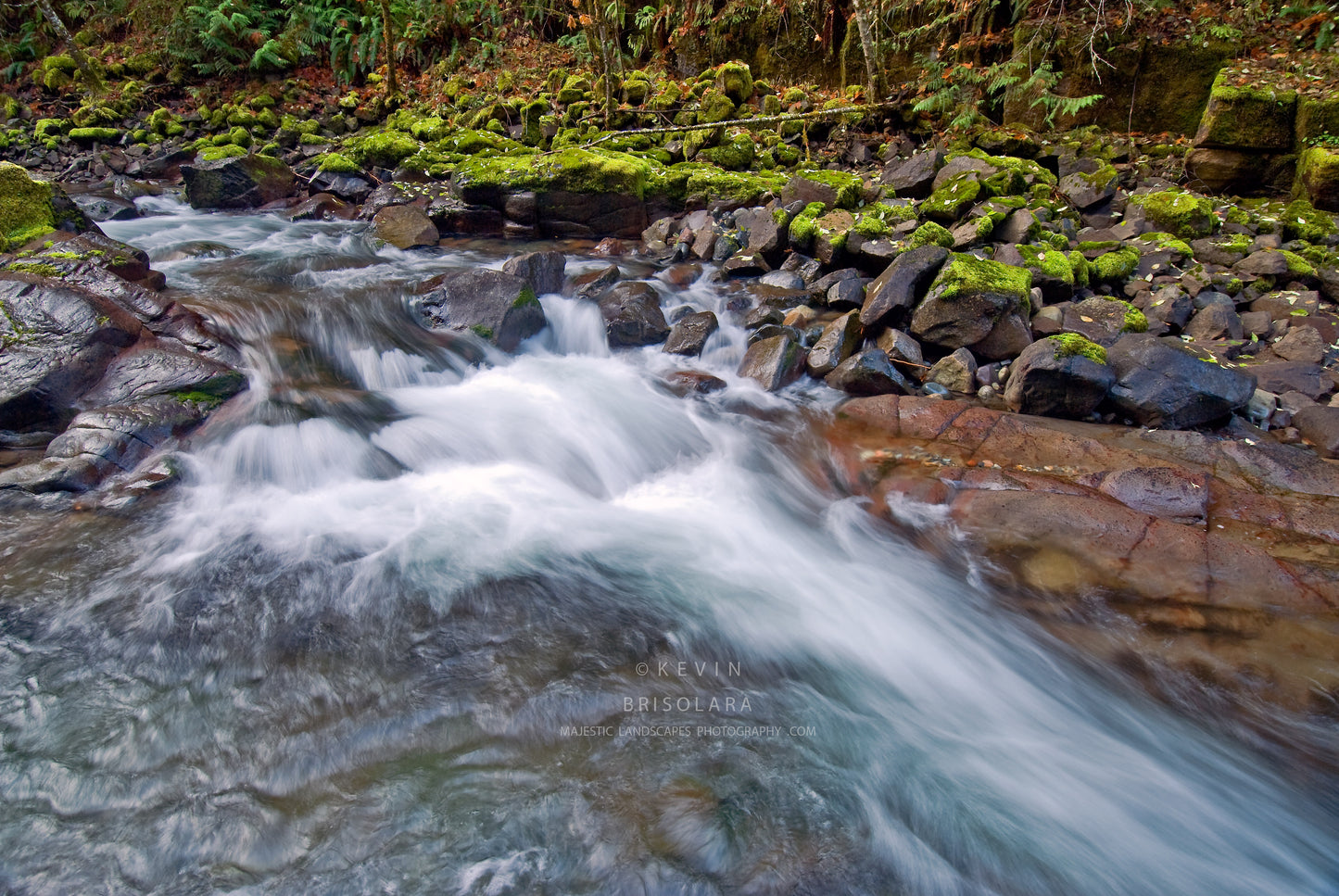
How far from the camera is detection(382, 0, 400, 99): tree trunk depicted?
55.2ft

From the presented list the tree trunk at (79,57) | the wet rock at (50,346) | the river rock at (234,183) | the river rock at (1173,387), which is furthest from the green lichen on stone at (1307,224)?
the tree trunk at (79,57)

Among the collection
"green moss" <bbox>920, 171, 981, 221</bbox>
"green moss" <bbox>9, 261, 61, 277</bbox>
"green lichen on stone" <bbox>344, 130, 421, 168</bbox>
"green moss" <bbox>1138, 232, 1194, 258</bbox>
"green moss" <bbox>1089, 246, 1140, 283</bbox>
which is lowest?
"green moss" <bbox>1089, 246, 1140, 283</bbox>

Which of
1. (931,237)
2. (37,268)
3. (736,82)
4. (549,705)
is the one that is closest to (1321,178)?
(931,237)

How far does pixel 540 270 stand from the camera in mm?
7973

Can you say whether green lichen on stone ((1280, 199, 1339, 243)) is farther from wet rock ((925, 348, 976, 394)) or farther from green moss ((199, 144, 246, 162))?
green moss ((199, 144, 246, 162))

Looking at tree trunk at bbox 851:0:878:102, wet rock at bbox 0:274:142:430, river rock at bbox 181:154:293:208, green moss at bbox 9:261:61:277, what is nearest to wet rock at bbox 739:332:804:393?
wet rock at bbox 0:274:142:430

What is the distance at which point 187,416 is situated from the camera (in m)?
5.11

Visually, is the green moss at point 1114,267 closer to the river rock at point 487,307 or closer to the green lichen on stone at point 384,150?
the river rock at point 487,307

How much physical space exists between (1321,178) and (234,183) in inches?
621

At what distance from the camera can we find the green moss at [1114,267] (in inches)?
262

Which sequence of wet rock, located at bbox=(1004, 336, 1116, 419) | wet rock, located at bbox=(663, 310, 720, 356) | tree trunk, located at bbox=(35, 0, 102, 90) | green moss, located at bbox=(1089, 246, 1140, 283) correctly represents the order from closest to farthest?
wet rock, located at bbox=(1004, 336, 1116, 419) < green moss, located at bbox=(1089, 246, 1140, 283) < wet rock, located at bbox=(663, 310, 720, 356) < tree trunk, located at bbox=(35, 0, 102, 90)

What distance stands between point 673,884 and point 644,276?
24.3 ft

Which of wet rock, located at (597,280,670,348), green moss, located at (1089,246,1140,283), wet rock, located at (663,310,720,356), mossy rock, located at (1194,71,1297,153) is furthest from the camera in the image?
mossy rock, located at (1194,71,1297,153)

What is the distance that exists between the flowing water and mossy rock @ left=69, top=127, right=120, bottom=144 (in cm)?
1632
